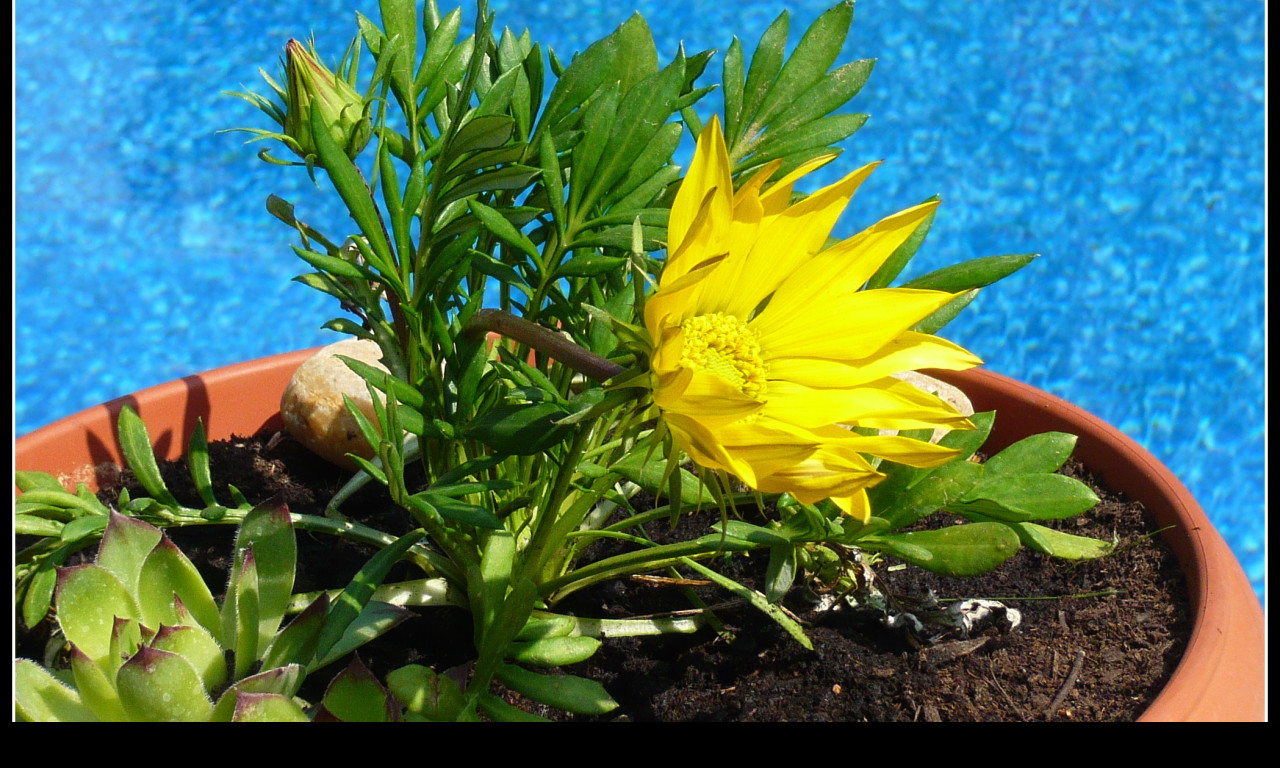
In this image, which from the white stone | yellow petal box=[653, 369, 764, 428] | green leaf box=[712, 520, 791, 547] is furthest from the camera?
the white stone

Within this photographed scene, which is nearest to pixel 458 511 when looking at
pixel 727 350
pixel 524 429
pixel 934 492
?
pixel 524 429

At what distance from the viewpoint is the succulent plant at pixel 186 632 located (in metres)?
0.57

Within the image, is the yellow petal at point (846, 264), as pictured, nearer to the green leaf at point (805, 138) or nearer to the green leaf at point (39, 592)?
the green leaf at point (805, 138)

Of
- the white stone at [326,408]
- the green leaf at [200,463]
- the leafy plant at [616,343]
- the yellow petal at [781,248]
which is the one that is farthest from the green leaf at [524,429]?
the white stone at [326,408]

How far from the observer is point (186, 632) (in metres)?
0.62

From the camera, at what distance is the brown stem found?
538 mm

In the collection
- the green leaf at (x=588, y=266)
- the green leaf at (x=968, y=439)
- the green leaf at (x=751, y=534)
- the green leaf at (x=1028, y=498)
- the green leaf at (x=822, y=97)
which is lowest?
the green leaf at (x=751, y=534)

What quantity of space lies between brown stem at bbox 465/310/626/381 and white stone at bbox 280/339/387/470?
0.41 metres

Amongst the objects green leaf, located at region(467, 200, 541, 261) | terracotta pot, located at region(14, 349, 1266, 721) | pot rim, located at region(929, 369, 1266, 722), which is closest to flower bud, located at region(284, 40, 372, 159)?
green leaf, located at region(467, 200, 541, 261)

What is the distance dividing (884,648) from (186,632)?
19.2 inches

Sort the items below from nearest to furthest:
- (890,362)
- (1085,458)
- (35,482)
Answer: (890,362), (35,482), (1085,458)

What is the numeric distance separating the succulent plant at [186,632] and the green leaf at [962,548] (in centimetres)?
31

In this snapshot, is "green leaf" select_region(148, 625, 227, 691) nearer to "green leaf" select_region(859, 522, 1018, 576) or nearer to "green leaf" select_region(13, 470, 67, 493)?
"green leaf" select_region(13, 470, 67, 493)

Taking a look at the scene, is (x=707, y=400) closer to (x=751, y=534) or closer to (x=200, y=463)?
(x=751, y=534)
